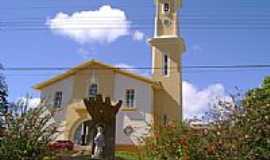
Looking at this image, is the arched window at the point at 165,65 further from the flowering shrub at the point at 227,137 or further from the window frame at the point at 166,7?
the flowering shrub at the point at 227,137

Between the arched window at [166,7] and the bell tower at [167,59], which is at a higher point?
the arched window at [166,7]

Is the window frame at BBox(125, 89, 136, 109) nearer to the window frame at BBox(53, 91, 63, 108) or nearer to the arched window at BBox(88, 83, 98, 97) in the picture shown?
the arched window at BBox(88, 83, 98, 97)

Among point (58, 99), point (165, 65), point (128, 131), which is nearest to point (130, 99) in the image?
point (128, 131)

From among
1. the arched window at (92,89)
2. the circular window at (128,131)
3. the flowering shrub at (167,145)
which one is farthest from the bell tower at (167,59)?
the flowering shrub at (167,145)

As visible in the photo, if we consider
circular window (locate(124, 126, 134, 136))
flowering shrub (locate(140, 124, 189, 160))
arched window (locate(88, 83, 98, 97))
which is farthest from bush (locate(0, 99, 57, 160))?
arched window (locate(88, 83, 98, 97))

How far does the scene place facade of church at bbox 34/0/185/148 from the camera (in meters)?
33.8

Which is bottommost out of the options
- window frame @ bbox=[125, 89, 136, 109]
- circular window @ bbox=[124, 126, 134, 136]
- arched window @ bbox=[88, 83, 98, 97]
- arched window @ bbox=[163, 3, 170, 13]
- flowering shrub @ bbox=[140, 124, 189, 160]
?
flowering shrub @ bbox=[140, 124, 189, 160]

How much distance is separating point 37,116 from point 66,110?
2094 cm

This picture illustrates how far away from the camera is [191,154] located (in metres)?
14.1

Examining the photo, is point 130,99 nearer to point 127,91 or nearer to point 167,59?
point 127,91

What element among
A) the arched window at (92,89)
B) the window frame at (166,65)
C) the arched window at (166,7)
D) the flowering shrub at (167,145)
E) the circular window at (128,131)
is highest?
the arched window at (166,7)

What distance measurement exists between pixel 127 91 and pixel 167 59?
521 centimetres

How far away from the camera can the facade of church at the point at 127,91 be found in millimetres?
33812

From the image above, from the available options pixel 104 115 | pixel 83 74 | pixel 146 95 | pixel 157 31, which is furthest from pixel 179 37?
pixel 104 115
